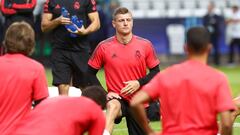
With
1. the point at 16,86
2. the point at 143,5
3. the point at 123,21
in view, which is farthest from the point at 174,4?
the point at 16,86

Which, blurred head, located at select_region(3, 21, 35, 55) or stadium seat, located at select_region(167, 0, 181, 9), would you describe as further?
stadium seat, located at select_region(167, 0, 181, 9)

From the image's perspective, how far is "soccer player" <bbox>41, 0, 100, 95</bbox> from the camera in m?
14.0

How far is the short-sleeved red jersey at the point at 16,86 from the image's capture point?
352 inches

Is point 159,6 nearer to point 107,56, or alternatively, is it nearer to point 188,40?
point 107,56

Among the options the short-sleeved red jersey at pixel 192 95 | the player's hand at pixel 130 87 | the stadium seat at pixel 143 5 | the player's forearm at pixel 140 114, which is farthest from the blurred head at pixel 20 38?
the stadium seat at pixel 143 5

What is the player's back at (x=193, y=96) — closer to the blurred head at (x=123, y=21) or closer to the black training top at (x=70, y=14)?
the blurred head at (x=123, y=21)

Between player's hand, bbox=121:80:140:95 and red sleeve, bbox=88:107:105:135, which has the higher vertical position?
red sleeve, bbox=88:107:105:135

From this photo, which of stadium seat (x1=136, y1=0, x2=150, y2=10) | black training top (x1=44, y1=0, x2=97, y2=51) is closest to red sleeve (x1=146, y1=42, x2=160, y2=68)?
black training top (x1=44, y1=0, x2=97, y2=51)

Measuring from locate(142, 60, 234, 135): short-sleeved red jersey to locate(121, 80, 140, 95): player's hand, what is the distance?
3.39 metres

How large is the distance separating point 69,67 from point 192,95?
20.4 ft

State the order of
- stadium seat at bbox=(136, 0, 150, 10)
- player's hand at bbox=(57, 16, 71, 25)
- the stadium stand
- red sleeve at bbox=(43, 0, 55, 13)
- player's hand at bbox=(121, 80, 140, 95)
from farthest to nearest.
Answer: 1. stadium seat at bbox=(136, 0, 150, 10)
2. the stadium stand
3. red sleeve at bbox=(43, 0, 55, 13)
4. player's hand at bbox=(57, 16, 71, 25)
5. player's hand at bbox=(121, 80, 140, 95)

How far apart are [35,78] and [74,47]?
520 centimetres

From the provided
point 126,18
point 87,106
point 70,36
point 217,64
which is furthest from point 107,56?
point 217,64

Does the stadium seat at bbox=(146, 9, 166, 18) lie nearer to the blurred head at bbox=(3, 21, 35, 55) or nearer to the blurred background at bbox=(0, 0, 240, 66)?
the blurred background at bbox=(0, 0, 240, 66)
